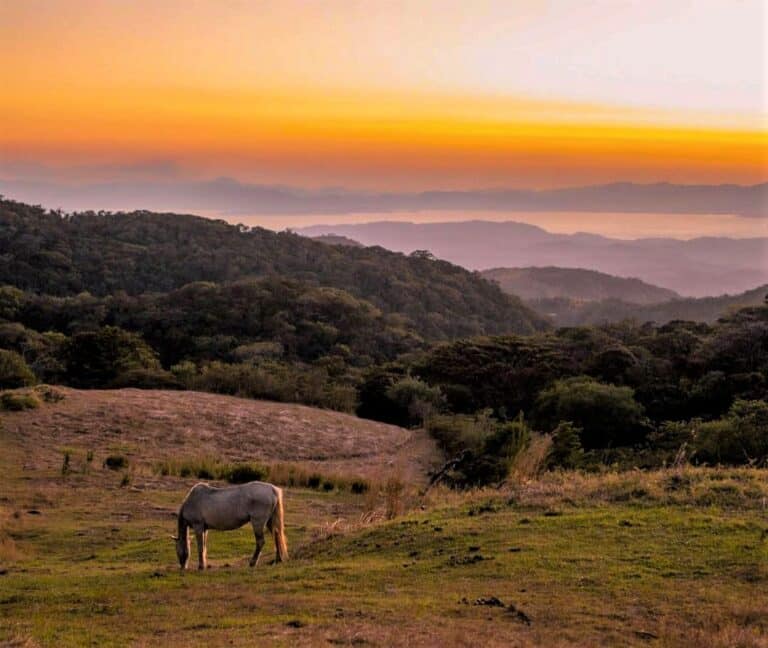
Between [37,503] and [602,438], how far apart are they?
19366 millimetres

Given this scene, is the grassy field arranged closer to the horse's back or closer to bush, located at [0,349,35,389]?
the horse's back

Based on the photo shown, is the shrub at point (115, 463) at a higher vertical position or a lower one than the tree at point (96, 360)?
higher

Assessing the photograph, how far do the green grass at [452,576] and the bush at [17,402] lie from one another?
1173 cm

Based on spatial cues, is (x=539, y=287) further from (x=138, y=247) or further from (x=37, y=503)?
(x=37, y=503)

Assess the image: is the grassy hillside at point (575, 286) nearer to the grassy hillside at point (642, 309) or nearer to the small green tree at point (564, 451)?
the grassy hillside at point (642, 309)

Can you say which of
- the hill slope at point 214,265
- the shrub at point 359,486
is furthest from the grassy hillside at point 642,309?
the shrub at point 359,486

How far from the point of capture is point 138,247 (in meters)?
99.8

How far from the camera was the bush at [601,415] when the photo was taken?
32.3 meters

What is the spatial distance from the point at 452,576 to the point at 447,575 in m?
0.09

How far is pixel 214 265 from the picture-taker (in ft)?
325

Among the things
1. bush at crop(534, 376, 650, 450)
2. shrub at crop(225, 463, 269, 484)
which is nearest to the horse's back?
shrub at crop(225, 463, 269, 484)

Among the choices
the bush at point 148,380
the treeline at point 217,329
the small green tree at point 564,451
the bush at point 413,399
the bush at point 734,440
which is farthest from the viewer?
the treeline at point 217,329

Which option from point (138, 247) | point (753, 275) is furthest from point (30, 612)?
point (753, 275)

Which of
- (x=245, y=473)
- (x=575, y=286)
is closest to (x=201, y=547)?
(x=245, y=473)
